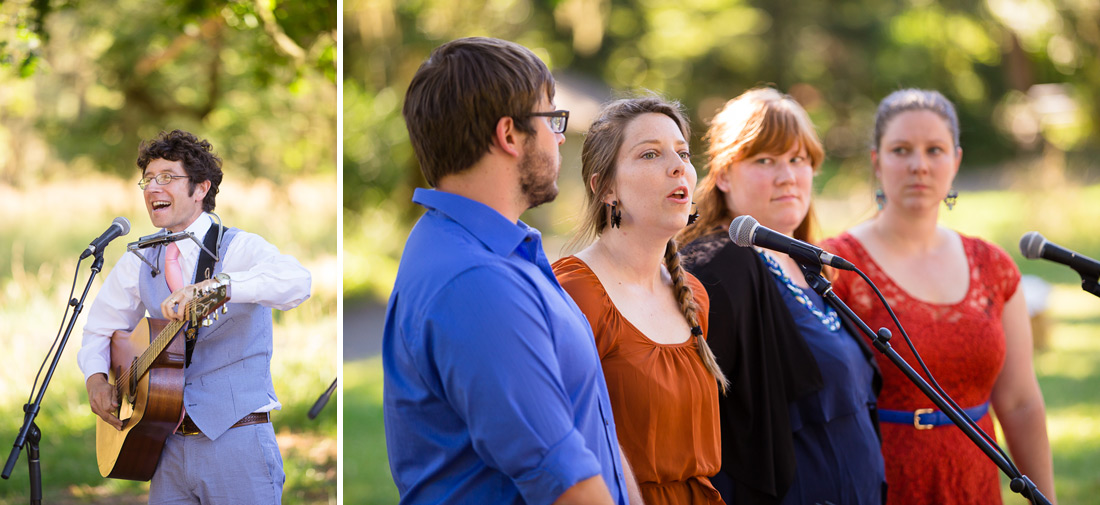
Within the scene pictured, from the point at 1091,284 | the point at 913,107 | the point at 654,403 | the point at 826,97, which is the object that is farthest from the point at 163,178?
the point at 826,97

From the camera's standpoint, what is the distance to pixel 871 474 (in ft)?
9.57

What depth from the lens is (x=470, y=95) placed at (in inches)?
72.0

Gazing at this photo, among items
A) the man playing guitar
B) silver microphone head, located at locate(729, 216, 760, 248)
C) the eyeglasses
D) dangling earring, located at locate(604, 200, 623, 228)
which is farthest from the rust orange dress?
the eyeglasses

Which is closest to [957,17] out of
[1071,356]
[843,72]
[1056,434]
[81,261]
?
[843,72]

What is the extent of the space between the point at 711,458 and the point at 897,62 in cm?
2228

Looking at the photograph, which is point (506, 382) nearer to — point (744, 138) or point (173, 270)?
point (173, 270)

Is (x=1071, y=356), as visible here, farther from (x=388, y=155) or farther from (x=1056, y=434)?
(x=388, y=155)

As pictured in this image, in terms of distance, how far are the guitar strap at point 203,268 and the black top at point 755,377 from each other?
4.90 ft

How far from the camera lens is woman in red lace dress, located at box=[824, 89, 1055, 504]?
3.15 m

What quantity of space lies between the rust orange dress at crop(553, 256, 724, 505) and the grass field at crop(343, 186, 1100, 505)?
173cm

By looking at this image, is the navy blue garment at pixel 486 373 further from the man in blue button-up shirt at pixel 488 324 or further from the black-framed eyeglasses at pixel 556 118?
the black-framed eyeglasses at pixel 556 118

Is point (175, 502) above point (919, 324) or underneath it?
underneath

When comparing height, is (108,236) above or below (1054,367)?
above

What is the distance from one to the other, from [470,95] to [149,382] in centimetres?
137
